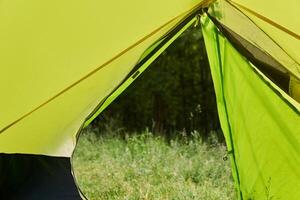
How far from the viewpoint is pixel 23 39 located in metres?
2.42

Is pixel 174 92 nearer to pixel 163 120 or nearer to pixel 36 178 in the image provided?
pixel 163 120

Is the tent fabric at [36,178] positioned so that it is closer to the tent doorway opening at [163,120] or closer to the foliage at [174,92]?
the tent doorway opening at [163,120]

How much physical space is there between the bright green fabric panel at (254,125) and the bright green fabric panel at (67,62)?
0.78 metres

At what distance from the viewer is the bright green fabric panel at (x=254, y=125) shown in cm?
304

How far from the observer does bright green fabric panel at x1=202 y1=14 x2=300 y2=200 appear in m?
3.04

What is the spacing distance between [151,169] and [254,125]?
1.38 metres

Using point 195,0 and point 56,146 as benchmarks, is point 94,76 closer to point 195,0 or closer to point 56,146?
point 56,146

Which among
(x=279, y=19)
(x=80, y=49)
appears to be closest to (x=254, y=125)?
(x=279, y=19)

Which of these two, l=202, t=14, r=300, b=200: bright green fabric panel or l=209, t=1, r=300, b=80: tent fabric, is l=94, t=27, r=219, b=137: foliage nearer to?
l=202, t=14, r=300, b=200: bright green fabric panel

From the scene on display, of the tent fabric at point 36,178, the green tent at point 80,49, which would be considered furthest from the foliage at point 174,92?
the green tent at point 80,49

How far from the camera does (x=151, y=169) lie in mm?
4547

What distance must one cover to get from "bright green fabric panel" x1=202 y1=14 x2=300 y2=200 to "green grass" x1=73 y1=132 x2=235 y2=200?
510mm

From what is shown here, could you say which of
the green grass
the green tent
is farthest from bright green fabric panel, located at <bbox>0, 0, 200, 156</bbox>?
the green grass

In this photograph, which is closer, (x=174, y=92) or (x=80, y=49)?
(x=80, y=49)
